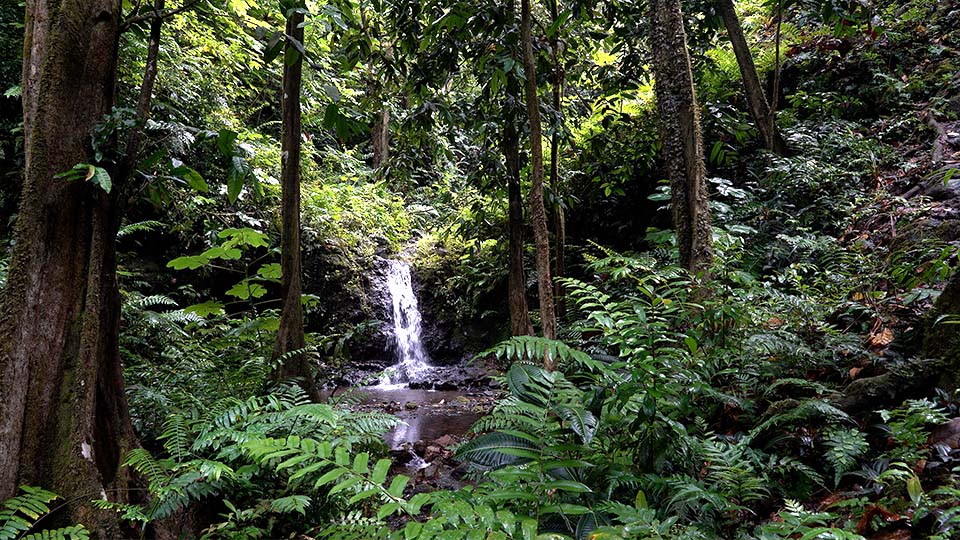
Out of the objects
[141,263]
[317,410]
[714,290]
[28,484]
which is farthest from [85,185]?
[141,263]

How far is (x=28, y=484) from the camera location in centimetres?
214

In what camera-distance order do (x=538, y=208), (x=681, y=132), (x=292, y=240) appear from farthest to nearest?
(x=538, y=208)
(x=292, y=240)
(x=681, y=132)

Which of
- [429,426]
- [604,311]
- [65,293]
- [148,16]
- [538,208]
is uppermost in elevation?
[148,16]

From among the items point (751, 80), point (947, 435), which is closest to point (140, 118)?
point (947, 435)

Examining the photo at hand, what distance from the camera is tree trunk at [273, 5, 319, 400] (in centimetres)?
377

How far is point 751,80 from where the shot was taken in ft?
20.6

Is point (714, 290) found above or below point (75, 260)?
below

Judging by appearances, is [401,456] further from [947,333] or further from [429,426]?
[947,333]

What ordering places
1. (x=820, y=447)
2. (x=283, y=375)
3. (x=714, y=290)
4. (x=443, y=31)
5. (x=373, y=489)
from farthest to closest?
(x=443, y=31) → (x=283, y=375) → (x=714, y=290) → (x=820, y=447) → (x=373, y=489)

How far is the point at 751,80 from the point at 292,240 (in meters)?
5.93

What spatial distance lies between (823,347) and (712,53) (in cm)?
636

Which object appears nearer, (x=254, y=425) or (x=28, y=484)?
(x=28, y=484)

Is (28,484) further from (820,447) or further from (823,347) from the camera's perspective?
(823,347)

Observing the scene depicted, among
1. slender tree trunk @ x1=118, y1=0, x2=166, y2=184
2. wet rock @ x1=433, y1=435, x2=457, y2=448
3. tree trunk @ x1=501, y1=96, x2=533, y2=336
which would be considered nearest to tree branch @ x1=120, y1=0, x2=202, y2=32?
slender tree trunk @ x1=118, y1=0, x2=166, y2=184
